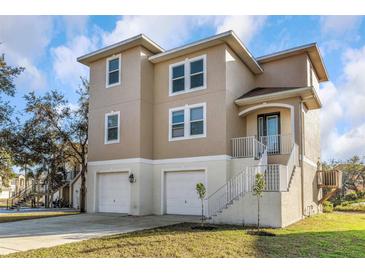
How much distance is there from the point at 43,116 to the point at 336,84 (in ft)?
57.6

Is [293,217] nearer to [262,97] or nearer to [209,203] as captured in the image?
[209,203]

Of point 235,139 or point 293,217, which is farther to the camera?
point 235,139

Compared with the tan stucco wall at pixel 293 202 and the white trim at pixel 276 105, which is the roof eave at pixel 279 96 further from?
the tan stucco wall at pixel 293 202

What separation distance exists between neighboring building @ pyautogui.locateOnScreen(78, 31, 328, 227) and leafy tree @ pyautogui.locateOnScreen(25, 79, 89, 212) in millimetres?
3558

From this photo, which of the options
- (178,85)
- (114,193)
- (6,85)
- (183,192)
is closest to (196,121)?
(178,85)

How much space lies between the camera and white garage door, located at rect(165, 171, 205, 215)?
14.9 metres

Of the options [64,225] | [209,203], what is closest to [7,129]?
[64,225]

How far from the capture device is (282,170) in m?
11.9

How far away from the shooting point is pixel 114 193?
1650 centimetres

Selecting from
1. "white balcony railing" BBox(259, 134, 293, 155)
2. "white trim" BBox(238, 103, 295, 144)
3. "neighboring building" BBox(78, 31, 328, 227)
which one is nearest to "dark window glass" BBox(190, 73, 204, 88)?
"neighboring building" BBox(78, 31, 328, 227)

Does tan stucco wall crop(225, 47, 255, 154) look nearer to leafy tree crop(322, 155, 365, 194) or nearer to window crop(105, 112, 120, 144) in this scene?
window crop(105, 112, 120, 144)

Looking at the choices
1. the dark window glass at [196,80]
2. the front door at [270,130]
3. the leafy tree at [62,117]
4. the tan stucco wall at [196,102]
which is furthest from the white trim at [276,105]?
the leafy tree at [62,117]

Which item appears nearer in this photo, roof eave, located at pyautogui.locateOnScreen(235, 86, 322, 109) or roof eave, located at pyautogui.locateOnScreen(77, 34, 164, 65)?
roof eave, located at pyautogui.locateOnScreen(235, 86, 322, 109)

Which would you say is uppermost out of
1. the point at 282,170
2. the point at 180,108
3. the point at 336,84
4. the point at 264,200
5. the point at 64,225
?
the point at 336,84
